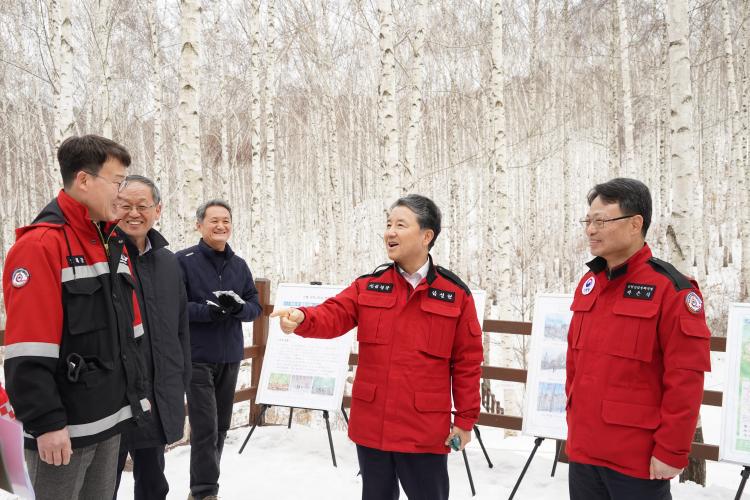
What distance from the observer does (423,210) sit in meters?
2.52

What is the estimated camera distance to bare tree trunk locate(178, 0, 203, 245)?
209 inches

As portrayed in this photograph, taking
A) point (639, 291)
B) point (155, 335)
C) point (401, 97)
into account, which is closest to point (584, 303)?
point (639, 291)

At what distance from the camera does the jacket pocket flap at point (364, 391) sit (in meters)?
2.44

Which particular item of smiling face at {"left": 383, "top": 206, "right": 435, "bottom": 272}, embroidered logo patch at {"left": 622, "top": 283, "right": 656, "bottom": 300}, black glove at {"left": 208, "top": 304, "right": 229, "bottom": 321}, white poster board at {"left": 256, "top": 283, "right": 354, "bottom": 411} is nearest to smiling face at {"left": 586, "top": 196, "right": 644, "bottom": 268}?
embroidered logo patch at {"left": 622, "top": 283, "right": 656, "bottom": 300}

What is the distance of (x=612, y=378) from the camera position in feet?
7.14

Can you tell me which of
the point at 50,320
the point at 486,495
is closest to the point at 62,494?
the point at 50,320

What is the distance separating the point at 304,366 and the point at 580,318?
3.23m

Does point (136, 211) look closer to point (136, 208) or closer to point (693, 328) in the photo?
point (136, 208)

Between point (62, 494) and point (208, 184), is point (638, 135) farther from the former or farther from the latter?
point (62, 494)

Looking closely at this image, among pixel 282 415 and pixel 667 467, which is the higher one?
pixel 667 467

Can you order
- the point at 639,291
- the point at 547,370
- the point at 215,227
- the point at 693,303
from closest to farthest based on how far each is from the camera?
the point at 693,303 < the point at 639,291 < the point at 215,227 < the point at 547,370

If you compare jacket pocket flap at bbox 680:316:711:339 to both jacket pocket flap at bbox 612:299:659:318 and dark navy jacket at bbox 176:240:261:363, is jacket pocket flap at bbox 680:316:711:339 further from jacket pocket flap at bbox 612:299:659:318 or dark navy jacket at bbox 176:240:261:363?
dark navy jacket at bbox 176:240:261:363

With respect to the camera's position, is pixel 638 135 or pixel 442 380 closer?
pixel 442 380

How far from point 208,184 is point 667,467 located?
87.0 ft
